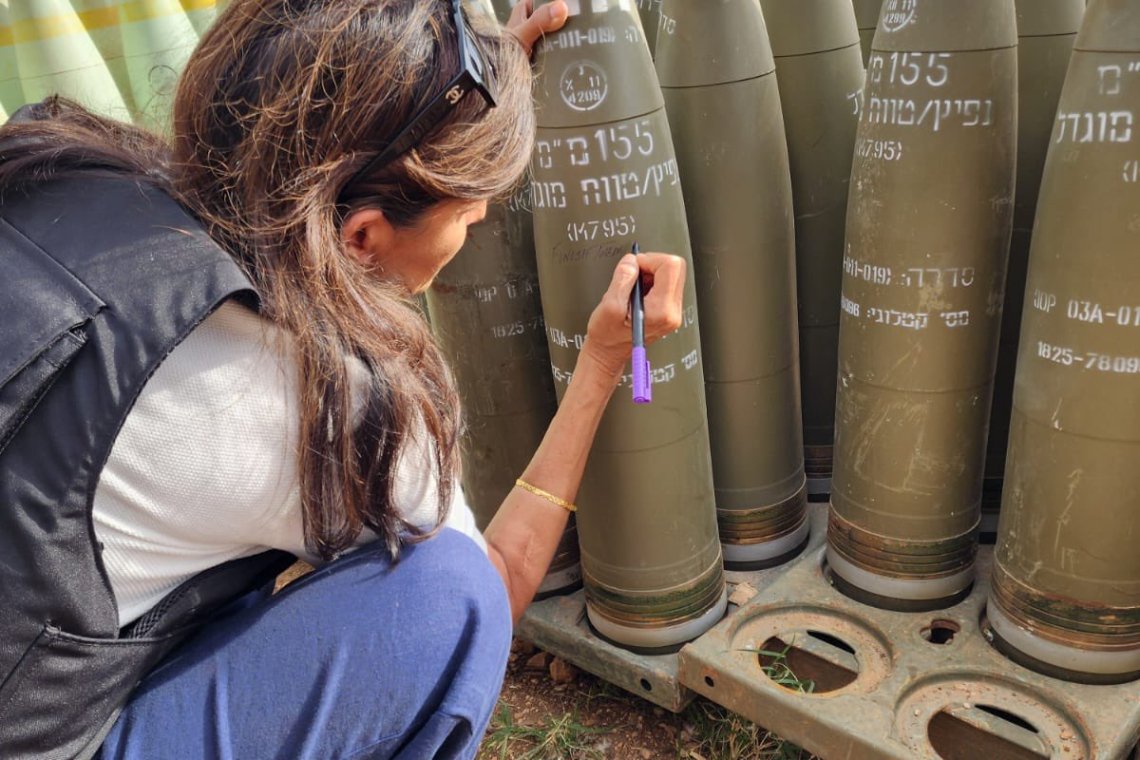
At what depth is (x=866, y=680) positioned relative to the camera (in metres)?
1.77

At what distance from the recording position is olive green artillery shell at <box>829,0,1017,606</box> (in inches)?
62.4

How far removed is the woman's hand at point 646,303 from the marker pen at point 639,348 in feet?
0.03

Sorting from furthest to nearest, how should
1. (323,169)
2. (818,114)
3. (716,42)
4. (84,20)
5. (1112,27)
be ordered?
(84,20) → (818,114) → (716,42) → (1112,27) → (323,169)

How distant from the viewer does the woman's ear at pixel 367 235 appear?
1124 mm

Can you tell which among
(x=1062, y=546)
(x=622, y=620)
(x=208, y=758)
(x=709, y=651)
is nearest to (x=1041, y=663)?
(x=1062, y=546)

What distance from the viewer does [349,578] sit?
1.24 metres

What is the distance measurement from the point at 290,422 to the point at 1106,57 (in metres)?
1.19

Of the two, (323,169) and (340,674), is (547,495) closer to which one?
(340,674)

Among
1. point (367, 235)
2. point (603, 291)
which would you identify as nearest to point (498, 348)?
point (603, 291)

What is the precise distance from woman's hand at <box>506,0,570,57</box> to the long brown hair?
48 cm

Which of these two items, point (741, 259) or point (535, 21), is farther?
point (741, 259)

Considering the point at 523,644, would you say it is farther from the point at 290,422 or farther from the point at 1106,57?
the point at 1106,57

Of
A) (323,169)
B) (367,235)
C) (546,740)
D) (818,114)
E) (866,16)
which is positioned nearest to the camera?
(323,169)

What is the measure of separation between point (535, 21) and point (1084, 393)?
1.02 meters
